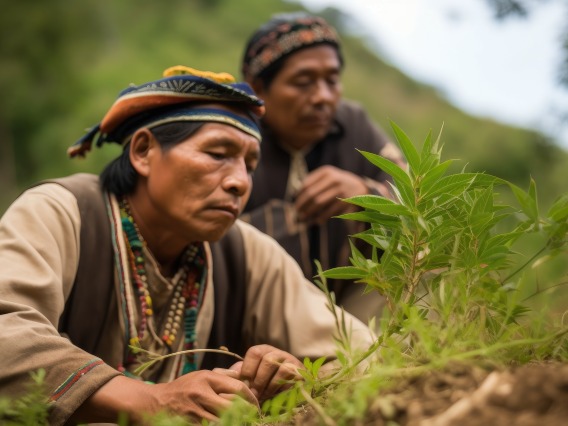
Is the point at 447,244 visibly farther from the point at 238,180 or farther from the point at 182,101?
the point at 182,101

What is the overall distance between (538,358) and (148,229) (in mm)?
1377

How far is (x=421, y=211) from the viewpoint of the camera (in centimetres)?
188

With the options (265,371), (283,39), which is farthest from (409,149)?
(283,39)

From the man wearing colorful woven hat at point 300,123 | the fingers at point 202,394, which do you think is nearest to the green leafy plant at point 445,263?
the fingers at point 202,394

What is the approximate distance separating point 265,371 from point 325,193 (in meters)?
1.79

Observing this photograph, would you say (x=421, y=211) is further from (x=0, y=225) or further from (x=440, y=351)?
(x=0, y=225)

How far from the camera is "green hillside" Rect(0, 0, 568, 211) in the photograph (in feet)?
53.6

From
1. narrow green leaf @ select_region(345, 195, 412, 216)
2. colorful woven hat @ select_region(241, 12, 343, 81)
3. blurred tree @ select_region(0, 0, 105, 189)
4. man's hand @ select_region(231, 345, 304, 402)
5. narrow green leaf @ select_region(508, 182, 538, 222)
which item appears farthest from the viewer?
blurred tree @ select_region(0, 0, 105, 189)

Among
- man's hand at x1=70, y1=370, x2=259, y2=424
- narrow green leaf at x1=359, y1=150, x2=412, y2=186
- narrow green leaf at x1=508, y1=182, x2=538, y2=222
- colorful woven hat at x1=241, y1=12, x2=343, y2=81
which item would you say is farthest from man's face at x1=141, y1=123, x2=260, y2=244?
colorful woven hat at x1=241, y1=12, x2=343, y2=81

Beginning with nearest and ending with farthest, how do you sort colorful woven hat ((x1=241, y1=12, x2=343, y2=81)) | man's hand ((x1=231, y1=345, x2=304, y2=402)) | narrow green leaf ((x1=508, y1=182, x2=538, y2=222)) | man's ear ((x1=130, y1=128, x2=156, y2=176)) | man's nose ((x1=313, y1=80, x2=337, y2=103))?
1. narrow green leaf ((x1=508, y1=182, x2=538, y2=222))
2. man's hand ((x1=231, y1=345, x2=304, y2=402))
3. man's ear ((x1=130, y1=128, x2=156, y2=176))
4. man's nose ((x1=313, y1=80, x2=337, y2=103))
5. colorful woven hat ((x1=241, y1=12, x2=343, y2=81))

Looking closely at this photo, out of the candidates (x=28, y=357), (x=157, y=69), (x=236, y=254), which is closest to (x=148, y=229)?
(x=236, y=254)

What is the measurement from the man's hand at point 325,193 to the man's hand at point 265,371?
1.67 m

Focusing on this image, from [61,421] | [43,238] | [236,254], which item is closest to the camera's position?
[61,421]

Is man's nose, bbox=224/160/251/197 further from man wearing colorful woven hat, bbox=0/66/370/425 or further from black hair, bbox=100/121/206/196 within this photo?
black hair, bbox=100/121/206/196
